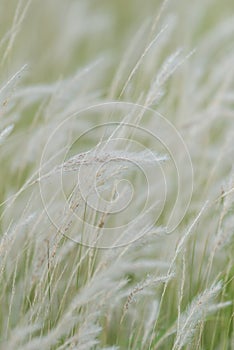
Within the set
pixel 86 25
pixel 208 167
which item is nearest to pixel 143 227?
pixel 208 167

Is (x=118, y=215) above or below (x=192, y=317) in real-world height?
above

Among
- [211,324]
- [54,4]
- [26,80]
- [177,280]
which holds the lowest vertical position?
[211,324]

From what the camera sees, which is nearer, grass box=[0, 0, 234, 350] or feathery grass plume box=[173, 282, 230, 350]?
feathery grass plume box=[173, 282, 230, 350]

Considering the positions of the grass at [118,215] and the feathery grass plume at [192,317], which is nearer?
the feathery grass plume at [192,317]

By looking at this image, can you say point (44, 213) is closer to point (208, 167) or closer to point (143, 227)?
point (143, 227)

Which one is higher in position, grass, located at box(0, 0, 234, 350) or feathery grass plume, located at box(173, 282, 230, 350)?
grass, located at box(0, 0, 234, 350)

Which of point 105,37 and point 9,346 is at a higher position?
point 105,37

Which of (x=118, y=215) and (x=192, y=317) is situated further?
(x=118, y=215)

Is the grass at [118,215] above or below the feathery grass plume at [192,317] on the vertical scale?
above
